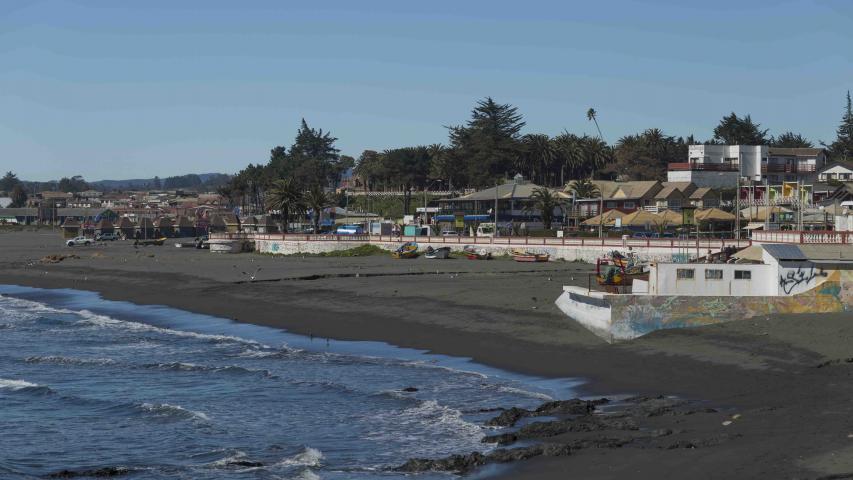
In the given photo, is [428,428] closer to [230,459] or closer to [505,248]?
[230,459]

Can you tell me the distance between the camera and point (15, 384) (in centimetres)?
3862

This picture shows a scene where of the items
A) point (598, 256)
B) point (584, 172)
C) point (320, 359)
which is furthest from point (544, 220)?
point (320, 359)

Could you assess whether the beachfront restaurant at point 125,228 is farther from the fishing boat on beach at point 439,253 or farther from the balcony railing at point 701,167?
the fishing boat on beach at point 439,253

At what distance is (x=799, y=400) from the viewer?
91.9 ft

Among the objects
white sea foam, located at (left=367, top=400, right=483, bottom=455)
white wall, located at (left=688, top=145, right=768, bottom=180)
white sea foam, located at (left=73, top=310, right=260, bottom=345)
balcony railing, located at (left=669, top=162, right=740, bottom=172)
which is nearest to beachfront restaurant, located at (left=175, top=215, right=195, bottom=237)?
balcony railing, located at (left=669, top=162, right=740, bottom=172)

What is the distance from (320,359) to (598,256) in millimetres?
37363

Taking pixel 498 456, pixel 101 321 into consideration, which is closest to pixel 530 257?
pixel 101 321

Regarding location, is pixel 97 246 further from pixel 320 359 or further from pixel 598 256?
pixel 320 359

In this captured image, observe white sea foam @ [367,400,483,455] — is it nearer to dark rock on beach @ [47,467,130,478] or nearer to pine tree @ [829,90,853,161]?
dark rock on beach @ [47,467,130,478]

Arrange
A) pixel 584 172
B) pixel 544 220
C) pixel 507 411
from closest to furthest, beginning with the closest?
pixel 507 411 < pixel 544 220 < pixel 584 172

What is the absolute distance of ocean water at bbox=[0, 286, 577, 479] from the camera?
27188 mm

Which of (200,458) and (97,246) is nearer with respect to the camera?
(200,458)

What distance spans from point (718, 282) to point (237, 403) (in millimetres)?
18658

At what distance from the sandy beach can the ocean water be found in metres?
2.42
